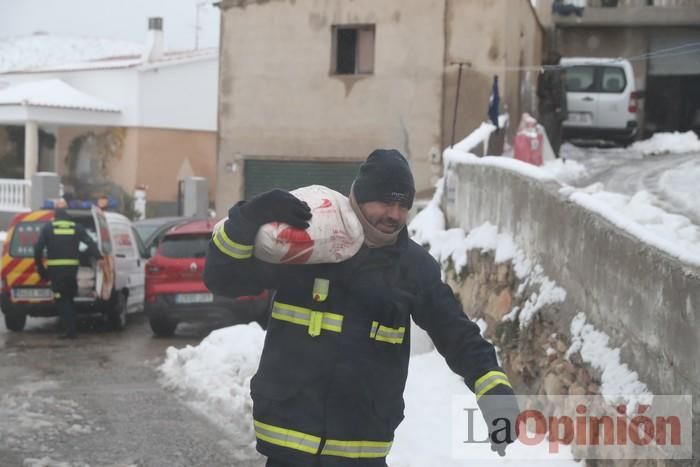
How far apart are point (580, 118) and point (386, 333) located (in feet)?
62.1

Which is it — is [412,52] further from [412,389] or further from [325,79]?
[412,389]

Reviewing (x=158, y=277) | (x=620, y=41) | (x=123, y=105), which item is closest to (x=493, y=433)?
(x=158, y=277)

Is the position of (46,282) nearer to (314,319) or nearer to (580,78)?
(314,319)

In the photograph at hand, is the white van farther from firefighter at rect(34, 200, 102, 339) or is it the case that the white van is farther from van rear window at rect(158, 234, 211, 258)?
firefighter at rect(34, 200, 102, 339)

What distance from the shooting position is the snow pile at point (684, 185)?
10.8 metres

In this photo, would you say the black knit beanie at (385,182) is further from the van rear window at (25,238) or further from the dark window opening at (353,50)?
the dark window opening at (353,50)

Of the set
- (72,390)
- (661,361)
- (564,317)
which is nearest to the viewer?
(661,361)

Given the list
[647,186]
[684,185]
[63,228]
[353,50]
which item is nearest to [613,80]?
[353,50]

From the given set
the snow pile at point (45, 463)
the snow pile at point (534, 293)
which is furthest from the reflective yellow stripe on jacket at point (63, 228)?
the snow pile at point (534, 293)

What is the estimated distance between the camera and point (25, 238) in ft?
47.1

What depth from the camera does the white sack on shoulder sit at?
355 cm

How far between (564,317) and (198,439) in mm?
2961

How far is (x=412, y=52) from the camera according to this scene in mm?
21344

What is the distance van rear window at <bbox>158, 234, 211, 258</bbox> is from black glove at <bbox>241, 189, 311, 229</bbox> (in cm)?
1049
